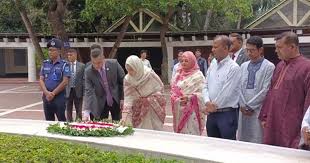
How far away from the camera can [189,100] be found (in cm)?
575

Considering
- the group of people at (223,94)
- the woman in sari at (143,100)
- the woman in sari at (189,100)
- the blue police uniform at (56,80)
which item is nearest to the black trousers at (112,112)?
the group of people at (223,94)

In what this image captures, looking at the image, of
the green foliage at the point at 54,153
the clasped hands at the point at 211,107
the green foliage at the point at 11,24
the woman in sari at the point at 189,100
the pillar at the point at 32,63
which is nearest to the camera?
the green foliage at the point at 54,153

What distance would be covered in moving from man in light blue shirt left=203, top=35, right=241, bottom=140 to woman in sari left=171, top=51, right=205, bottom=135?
407mm

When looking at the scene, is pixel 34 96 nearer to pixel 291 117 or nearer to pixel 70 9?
pixel 70 9

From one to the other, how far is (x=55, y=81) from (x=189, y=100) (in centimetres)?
221

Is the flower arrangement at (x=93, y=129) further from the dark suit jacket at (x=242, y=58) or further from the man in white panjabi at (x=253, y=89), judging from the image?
the dark suit jacket at (x=242, y=58)

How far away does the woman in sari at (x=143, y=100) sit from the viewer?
223 inches

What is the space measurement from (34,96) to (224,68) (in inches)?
568

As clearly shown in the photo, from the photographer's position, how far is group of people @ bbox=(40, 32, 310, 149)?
4.45 m

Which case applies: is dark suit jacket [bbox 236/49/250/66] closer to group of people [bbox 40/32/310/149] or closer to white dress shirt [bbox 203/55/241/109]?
group of people [bbox 40/32/310/149]

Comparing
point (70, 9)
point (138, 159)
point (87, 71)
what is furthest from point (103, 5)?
point (138, 159)

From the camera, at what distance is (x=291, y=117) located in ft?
14.4

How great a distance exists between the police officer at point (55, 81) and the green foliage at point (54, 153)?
2.21 meters

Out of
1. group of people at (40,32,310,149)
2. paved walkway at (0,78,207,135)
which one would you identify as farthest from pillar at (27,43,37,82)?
group of people at (40,32,310,149)
